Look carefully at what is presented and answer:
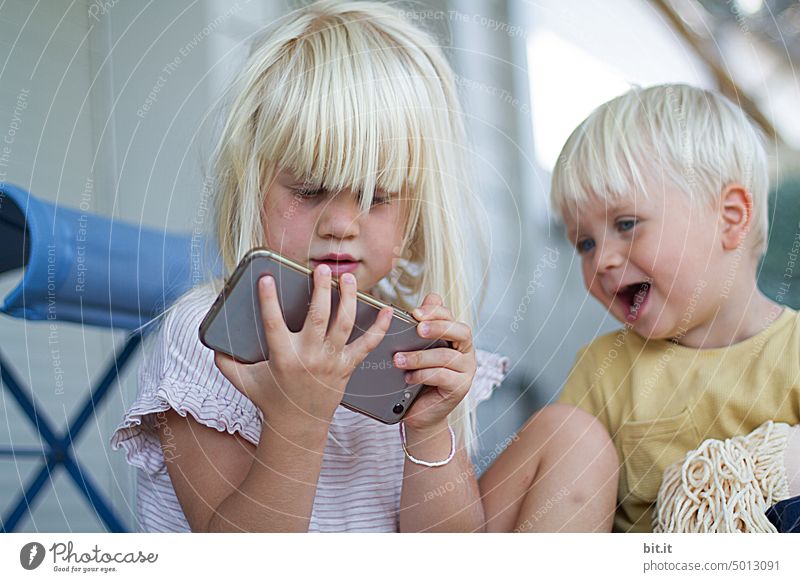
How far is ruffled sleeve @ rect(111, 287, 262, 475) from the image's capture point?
57cm

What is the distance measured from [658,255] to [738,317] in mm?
66

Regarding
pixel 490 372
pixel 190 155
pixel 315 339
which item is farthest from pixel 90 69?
pixel 490 372

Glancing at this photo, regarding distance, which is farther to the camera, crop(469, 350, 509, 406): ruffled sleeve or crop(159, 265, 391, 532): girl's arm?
crop(469, 350, 509, 406): ruffled sleeve

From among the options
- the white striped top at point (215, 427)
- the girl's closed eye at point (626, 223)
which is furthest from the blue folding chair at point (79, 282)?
the girl's closed eye at point (626, 223)

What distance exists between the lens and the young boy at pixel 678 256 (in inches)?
23.6

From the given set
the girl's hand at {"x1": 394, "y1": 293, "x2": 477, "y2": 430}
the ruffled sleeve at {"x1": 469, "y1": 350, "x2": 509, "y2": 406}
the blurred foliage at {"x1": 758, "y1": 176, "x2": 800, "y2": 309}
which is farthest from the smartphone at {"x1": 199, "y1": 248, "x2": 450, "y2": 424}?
the blurred foliage at {"x1": 758, "y1": 176, "x2": 800, "y2": 309}

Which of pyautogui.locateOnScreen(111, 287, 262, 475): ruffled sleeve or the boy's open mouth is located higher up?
the boy's open mouth

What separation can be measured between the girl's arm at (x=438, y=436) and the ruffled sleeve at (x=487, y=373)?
0.07 m

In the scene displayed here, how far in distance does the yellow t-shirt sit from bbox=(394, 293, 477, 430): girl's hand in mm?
113

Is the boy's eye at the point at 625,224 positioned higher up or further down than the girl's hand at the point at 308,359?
higher up

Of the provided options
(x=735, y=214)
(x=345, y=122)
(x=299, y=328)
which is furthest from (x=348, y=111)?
(x=735, y=214)

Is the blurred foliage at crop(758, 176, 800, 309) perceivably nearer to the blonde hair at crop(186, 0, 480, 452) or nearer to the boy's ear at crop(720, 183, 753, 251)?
the boy's ear at crop(720, 183, 753, 251)
